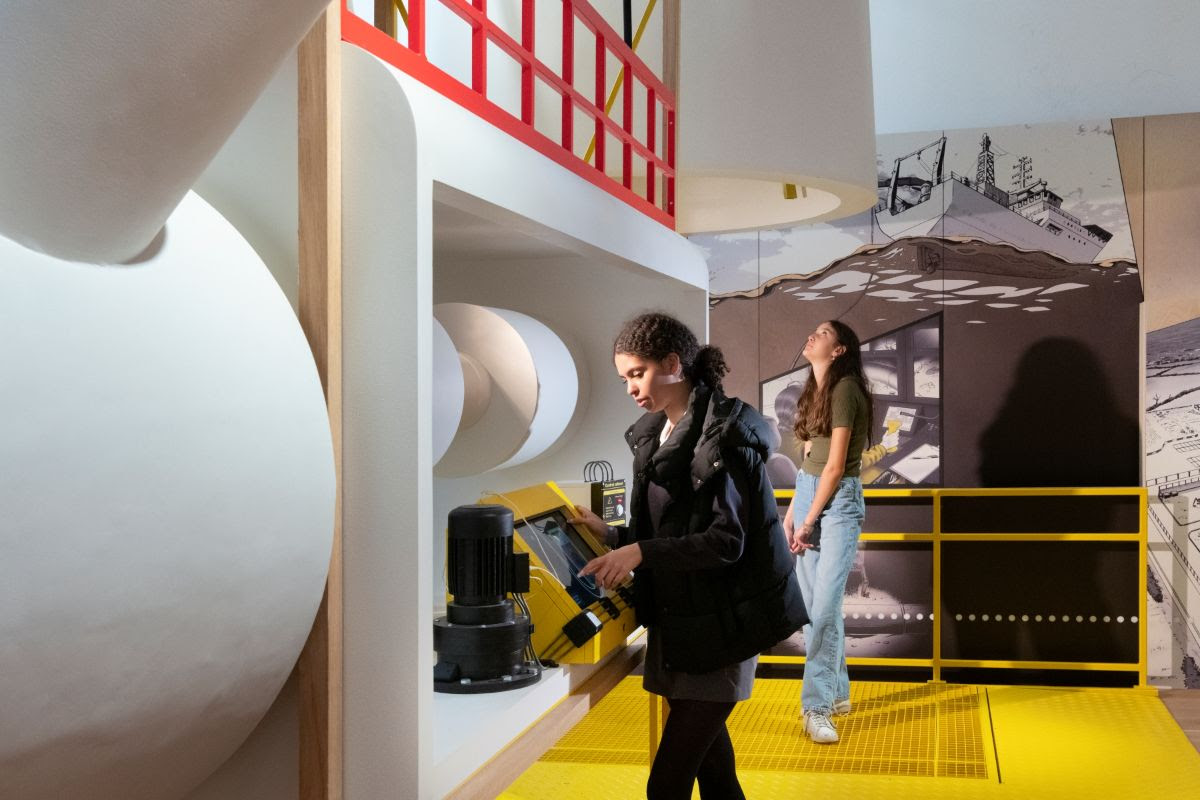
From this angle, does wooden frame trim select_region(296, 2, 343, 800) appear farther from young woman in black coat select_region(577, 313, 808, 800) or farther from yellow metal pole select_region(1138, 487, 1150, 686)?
yellow metal pole select_region(1138, 487, 1150, 686)

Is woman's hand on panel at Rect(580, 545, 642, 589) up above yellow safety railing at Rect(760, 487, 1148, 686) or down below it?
above

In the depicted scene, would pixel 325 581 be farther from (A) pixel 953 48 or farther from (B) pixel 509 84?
(A) pixel 953 48

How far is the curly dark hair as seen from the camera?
2.73 metres

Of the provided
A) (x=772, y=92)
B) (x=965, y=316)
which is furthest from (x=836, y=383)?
(x=772, y=92)

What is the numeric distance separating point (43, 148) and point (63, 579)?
0.37 metres

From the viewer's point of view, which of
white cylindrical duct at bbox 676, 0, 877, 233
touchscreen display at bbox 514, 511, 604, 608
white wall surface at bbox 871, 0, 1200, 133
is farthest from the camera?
white wall surface at bbox 871, 0, 1200, 133

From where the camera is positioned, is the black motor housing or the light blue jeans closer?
the black motor housing

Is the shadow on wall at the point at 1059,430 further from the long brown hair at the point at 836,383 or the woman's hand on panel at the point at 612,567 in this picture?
the woman's hand on panel at the point at 612,567

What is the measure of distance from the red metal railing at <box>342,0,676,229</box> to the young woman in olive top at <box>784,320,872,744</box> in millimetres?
1539

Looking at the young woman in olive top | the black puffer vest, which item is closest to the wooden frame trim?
the black puffer vest

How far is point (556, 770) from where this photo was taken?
14.7 feet

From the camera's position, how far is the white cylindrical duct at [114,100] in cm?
93

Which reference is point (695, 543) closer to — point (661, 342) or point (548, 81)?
point (661, 342)

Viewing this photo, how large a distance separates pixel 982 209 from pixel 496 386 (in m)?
3.84
